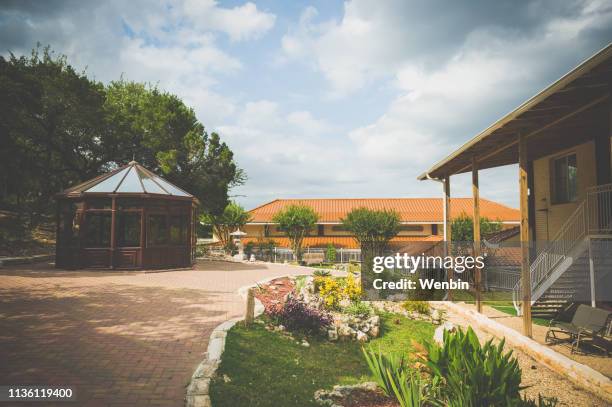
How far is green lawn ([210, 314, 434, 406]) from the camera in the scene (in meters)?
4.41

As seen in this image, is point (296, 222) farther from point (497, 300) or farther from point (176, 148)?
point (497, 300)

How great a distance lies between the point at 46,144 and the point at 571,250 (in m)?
27.2

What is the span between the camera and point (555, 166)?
11.7 meters

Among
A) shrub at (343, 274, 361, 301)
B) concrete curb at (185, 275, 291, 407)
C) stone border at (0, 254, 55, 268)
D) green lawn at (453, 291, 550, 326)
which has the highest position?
stone border at (0, 254, 55, 268)

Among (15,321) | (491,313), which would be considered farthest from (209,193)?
(491,313)

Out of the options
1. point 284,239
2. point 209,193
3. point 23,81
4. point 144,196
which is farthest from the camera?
point 284,239

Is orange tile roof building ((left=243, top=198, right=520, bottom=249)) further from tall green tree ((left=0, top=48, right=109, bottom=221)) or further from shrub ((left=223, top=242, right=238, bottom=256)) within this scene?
tall green tree ((left=0, top=48, right=109, bottom=221))

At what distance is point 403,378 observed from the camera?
3719 millimetres

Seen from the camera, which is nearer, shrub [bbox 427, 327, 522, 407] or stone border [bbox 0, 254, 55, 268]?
shrub [bbox 427, 327, 522, 407]

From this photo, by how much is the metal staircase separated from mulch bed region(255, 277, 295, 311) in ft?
21.8

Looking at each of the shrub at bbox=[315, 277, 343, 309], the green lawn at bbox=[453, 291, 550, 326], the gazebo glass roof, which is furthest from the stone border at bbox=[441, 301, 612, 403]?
the gazebo glass roof

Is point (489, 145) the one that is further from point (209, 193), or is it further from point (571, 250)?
point (209, 193)

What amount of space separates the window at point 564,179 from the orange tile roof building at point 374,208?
62.5 ft

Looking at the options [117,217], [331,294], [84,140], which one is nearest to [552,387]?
[331,294]
